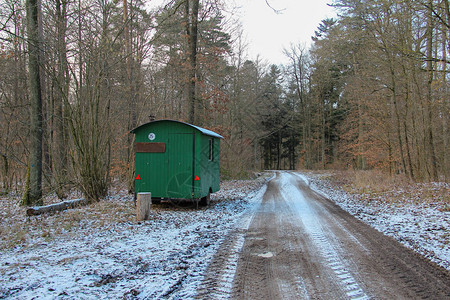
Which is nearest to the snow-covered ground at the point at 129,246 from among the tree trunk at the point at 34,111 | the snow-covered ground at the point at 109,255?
the snow-covered ground at the point at 109,255

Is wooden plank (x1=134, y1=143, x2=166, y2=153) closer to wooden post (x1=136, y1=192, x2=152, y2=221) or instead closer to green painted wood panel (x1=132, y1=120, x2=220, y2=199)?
green painted wood panel (x1=132, y1=120, x2=220, y2=199)

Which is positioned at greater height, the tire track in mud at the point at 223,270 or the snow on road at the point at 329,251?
the tire track in mud at the point at 223,270

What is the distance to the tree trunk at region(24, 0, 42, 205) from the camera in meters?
9.14

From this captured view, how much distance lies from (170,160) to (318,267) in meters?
6.04

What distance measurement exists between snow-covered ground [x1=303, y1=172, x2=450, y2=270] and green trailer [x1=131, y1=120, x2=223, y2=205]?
4.88 metres

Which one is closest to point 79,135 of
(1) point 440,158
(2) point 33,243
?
(2) point 33,243

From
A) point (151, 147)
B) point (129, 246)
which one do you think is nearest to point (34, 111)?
point (151, 147)

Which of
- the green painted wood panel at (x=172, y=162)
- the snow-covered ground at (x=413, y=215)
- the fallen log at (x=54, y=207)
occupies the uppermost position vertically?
the green painted wood panel at (x=172, y=162)

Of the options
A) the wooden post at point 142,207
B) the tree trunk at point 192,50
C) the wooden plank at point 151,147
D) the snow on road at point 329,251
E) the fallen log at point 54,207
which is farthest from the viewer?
the tree trunk at point 192,50

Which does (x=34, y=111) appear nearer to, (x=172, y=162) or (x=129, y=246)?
(x=172, y=162)

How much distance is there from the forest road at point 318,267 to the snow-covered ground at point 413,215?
334 millimetres

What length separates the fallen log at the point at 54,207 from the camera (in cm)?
761

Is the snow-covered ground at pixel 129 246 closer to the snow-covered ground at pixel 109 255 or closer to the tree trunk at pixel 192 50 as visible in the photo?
the snow-covered ground at pixel 109 255

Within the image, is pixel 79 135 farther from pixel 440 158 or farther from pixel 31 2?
pixel 440 158
